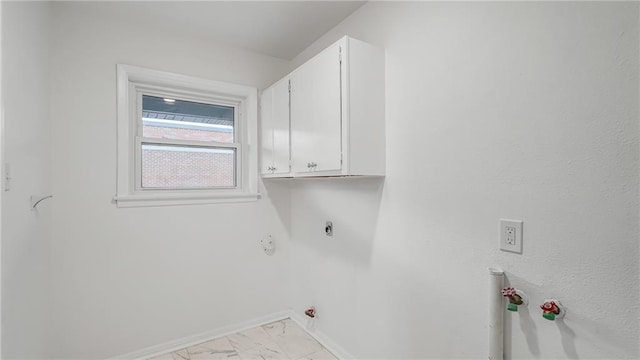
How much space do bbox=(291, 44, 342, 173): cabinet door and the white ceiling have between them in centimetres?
42

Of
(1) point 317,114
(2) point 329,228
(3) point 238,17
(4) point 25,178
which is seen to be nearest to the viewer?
(4) point 25,178

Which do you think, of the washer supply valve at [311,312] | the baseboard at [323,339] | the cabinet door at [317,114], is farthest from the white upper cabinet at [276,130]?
the baseboard at [323,339]

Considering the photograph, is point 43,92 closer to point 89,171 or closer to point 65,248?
point 89,171

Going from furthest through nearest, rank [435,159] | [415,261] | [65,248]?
1. [65,248]
2. [415,261]
3. [435,159]

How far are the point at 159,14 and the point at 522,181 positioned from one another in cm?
247

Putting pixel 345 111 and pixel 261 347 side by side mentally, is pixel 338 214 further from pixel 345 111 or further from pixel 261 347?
pixel 261 347

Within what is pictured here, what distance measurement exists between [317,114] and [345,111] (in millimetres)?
286

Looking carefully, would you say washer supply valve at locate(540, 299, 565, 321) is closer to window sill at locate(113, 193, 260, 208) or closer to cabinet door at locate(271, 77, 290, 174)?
cabinet door at locate(271, 77, 290, 174)

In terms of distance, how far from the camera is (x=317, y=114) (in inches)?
75.5

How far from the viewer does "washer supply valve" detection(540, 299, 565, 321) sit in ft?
3.50

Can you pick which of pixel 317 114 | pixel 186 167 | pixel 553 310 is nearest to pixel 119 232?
pixel 186 167

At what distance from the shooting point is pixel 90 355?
2.09 meters

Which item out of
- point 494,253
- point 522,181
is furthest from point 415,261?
point 522,181

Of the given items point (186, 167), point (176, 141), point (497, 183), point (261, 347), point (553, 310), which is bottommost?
point (261, 347)
